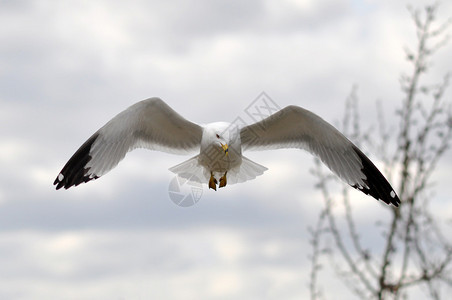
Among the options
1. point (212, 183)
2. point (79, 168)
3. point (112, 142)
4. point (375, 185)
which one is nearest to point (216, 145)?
point (212, 183)

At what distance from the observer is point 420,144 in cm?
1200

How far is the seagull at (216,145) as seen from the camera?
9.58 metres

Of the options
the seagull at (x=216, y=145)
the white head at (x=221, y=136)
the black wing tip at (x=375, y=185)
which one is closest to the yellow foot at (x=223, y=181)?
the seagull at (x=216, y=145)

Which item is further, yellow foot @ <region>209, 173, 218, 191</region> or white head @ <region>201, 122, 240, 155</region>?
yellow foot @ <region>209, 173, 218, 191</region>

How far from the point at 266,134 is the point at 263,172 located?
47 centimetres

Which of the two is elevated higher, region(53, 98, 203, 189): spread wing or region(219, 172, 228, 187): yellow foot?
region(53, 98, 203, 189): spread wing

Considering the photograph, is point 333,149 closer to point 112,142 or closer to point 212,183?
point 212,183


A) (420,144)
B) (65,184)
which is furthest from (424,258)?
(65,184)

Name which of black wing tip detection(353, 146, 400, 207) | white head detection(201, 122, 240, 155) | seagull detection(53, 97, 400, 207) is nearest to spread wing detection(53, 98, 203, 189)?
seagull detection(53, 97, 400, 207)

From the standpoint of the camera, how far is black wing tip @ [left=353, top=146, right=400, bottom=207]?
33.6ft

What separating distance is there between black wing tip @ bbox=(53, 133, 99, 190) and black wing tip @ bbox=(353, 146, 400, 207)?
2.95 m

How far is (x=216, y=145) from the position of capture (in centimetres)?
939

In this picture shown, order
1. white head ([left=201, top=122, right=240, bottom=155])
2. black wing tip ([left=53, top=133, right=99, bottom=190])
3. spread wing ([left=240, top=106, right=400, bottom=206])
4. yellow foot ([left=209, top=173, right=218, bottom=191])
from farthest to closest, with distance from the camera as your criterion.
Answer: spread wing ([left=240, top=106, right=400, bottom=206]), yellow foot ([left=209, top=173, right=218, bottom=191]), black wing tip ([left=53, top=133, right=99, bottom=190]), white head ([left=201, top=122, right=240, bottom=155])

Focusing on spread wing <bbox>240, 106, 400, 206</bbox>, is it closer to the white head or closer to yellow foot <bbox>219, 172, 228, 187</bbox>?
the white head
